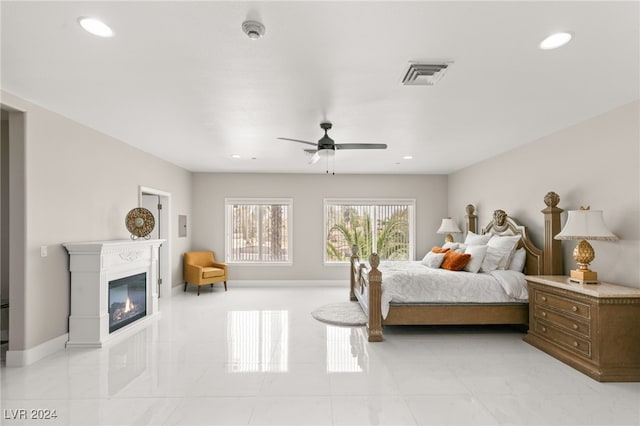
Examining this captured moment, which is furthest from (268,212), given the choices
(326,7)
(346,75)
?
(326,7)

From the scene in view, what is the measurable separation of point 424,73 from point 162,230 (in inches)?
212

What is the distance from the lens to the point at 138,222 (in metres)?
4.70

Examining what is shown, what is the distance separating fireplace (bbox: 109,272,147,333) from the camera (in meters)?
4.09

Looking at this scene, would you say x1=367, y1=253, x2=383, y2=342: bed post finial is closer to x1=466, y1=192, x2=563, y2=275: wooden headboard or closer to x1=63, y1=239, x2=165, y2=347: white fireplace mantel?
x1=466, y1=192, x2=563, y2=275: wooden headboard

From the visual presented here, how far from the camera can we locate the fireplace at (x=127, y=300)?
4.09 meters

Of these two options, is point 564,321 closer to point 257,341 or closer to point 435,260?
point 435,260

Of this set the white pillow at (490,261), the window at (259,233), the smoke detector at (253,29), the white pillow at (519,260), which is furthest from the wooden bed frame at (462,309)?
the window at (259,233)

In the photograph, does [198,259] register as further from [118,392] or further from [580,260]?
[580,260]

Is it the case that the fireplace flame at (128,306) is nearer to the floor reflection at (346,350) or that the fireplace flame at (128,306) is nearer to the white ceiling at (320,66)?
the white ceiling at (320,66)

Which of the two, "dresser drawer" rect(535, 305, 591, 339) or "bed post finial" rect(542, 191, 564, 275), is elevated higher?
"bed post finial" rect(542, 191, 564, 275)

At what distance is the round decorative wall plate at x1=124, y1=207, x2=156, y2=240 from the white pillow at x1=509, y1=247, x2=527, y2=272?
5137 millimetres

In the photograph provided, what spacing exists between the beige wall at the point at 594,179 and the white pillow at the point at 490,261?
1.98 feet

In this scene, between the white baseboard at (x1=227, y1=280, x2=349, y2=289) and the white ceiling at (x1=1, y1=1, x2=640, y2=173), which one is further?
the white baseboard at (x1=227, y1=280, x2=349, y2=289)

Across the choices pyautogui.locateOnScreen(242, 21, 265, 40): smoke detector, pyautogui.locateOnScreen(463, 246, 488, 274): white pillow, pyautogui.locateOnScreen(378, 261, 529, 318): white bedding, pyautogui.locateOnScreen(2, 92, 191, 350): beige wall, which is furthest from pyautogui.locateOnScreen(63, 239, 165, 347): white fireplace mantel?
pyautogui.locateOnScreen(463, 246, 488, 274): white pillow
